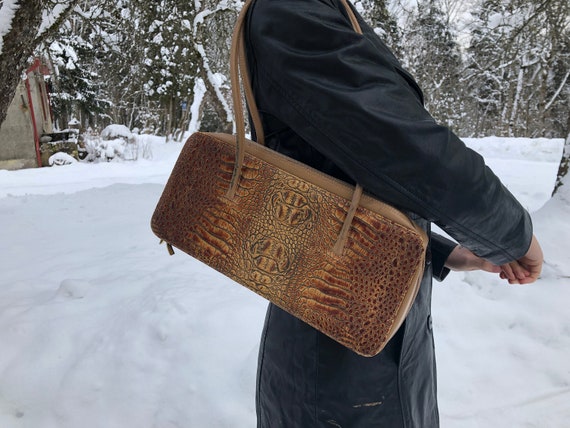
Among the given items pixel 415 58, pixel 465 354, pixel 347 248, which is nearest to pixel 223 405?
pixel 465 354

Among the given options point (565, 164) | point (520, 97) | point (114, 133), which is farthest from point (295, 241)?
point (520, 97)

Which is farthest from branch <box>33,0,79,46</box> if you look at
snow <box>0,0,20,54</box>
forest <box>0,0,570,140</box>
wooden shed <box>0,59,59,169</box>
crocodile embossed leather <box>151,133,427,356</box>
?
wooden shed <box>0,59,59,169</box>

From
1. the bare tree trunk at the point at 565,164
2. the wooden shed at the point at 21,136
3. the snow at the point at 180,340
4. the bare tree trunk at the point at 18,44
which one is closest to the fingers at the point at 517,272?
the snow at the point at 180,340

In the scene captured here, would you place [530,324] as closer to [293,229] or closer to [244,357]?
[244,357]

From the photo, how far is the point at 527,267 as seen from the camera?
920mm

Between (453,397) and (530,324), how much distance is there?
35.4 inches

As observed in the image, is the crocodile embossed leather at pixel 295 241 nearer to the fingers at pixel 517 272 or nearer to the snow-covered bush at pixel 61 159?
the fingers at pixel 517 272

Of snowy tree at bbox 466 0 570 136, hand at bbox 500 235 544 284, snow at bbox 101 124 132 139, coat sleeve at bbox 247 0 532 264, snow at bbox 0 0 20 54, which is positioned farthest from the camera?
snowy tree at bbox 466 0 570 136

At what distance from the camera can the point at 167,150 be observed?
14.5m

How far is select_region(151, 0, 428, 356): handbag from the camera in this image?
2.45ft

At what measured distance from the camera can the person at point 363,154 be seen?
2.30ft

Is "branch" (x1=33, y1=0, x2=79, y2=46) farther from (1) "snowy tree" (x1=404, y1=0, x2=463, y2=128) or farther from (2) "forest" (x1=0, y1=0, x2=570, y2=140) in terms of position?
(1) "snowy tree" (x1=404, y1=0, x2=463, y2=128)

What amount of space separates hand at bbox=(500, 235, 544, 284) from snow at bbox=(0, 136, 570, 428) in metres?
1.39

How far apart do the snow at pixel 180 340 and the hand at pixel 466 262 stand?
1286mm
